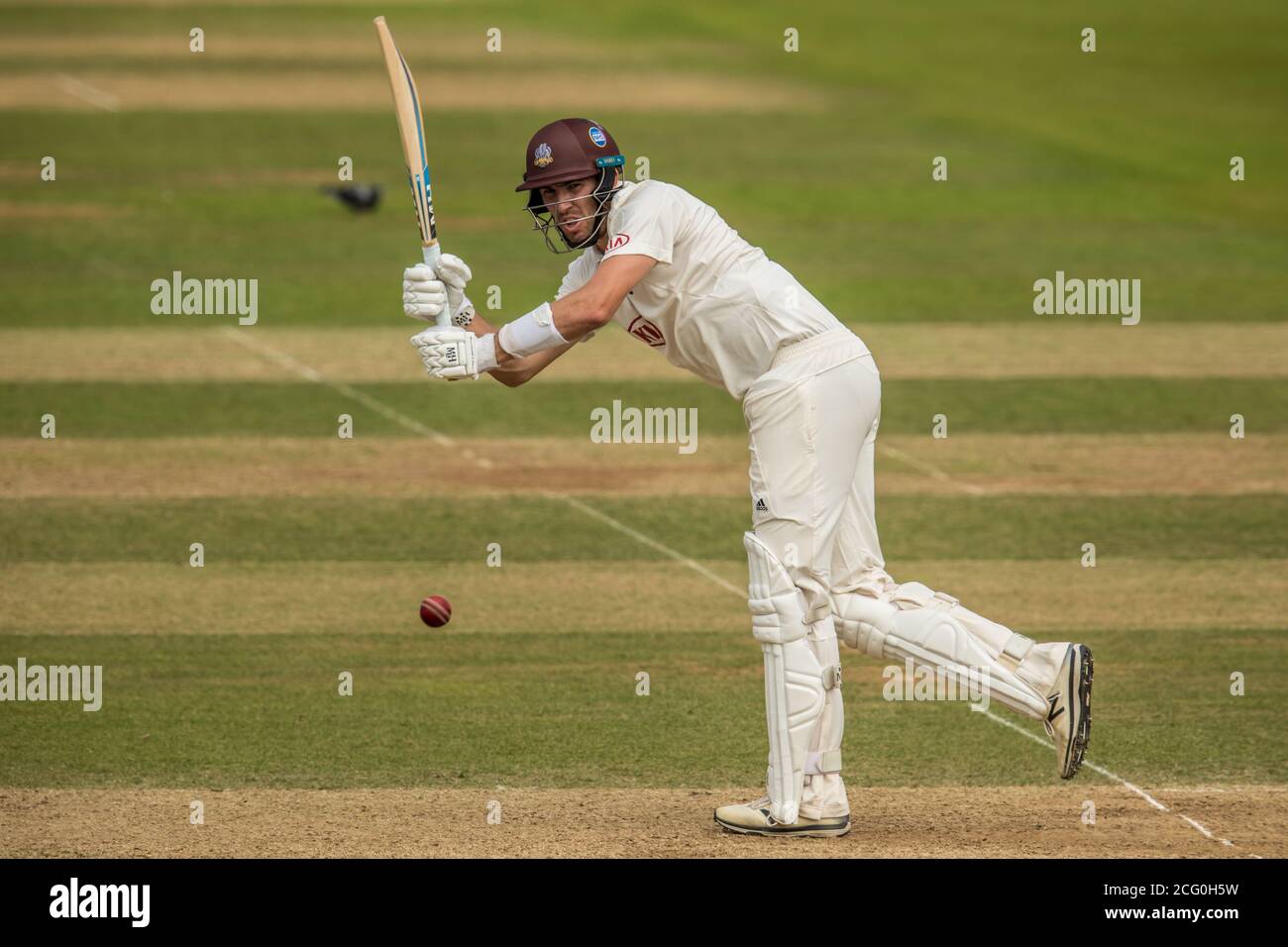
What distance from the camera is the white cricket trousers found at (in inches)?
284

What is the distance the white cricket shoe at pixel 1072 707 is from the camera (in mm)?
7238

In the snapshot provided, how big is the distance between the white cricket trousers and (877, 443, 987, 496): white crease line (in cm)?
630

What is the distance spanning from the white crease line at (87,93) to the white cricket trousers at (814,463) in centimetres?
2605

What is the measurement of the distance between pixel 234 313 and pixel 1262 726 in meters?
12.8

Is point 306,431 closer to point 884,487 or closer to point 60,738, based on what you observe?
point 884,487

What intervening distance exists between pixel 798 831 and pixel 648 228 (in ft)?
7.16

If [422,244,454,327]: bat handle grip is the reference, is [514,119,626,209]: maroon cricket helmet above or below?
above

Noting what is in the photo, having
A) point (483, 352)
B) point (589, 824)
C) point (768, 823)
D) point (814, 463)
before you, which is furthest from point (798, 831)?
point (483, 352)

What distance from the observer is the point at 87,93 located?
32.8 meters

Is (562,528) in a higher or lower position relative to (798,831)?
higher

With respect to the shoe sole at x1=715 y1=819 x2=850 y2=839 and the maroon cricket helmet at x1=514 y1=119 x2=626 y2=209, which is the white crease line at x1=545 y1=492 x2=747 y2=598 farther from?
the maroon cricket helmet at x1=514 y1=119 x2=626 y2=209

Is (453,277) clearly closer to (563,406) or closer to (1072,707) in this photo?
(1072,707)

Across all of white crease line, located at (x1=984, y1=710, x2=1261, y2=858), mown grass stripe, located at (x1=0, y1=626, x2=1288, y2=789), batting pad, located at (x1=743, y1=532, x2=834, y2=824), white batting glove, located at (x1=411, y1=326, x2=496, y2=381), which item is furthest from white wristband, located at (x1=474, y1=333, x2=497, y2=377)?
white crease line, located at (x1=984, y1=710, x2=1261, y2=858)

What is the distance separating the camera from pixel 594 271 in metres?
7.48
